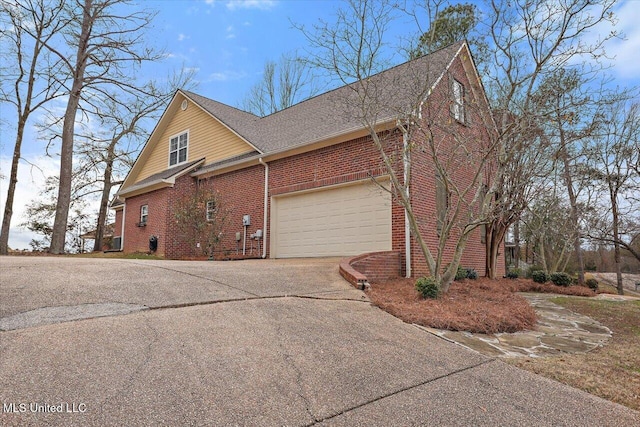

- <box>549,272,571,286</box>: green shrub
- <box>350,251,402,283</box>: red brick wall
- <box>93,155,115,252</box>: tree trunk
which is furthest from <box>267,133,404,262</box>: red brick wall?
<box>93,155,115,252</box>: tree trunk

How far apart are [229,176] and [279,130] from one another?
250 cm

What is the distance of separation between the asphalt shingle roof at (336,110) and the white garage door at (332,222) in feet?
5.27

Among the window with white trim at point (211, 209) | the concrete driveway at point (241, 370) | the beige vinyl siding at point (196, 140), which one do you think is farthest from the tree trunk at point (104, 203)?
the concrete driveway at point (241, 370)

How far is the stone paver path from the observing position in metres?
4.61

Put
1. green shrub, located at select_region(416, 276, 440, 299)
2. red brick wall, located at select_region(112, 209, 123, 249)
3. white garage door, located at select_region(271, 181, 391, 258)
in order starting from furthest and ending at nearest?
1. red brick wall, located at select_region(112, 209, 123, 249)
2. white garage door, located at select_region(271, 181, 391, 258)
3. green shrub, located at select_region(416, 276, 440, 299)

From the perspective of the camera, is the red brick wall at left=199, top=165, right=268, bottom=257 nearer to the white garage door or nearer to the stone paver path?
the white garage door

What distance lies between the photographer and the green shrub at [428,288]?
21.2 ft

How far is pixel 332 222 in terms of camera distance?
10922 millimetres

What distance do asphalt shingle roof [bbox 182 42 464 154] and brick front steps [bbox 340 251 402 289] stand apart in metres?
2.89

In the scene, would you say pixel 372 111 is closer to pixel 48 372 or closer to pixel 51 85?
pixel 48 372

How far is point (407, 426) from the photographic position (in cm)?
272

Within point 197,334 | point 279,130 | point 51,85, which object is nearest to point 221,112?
point 279,130

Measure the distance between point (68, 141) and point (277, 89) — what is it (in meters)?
15.2

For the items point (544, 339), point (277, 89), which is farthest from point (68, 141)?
point (544, 339)
